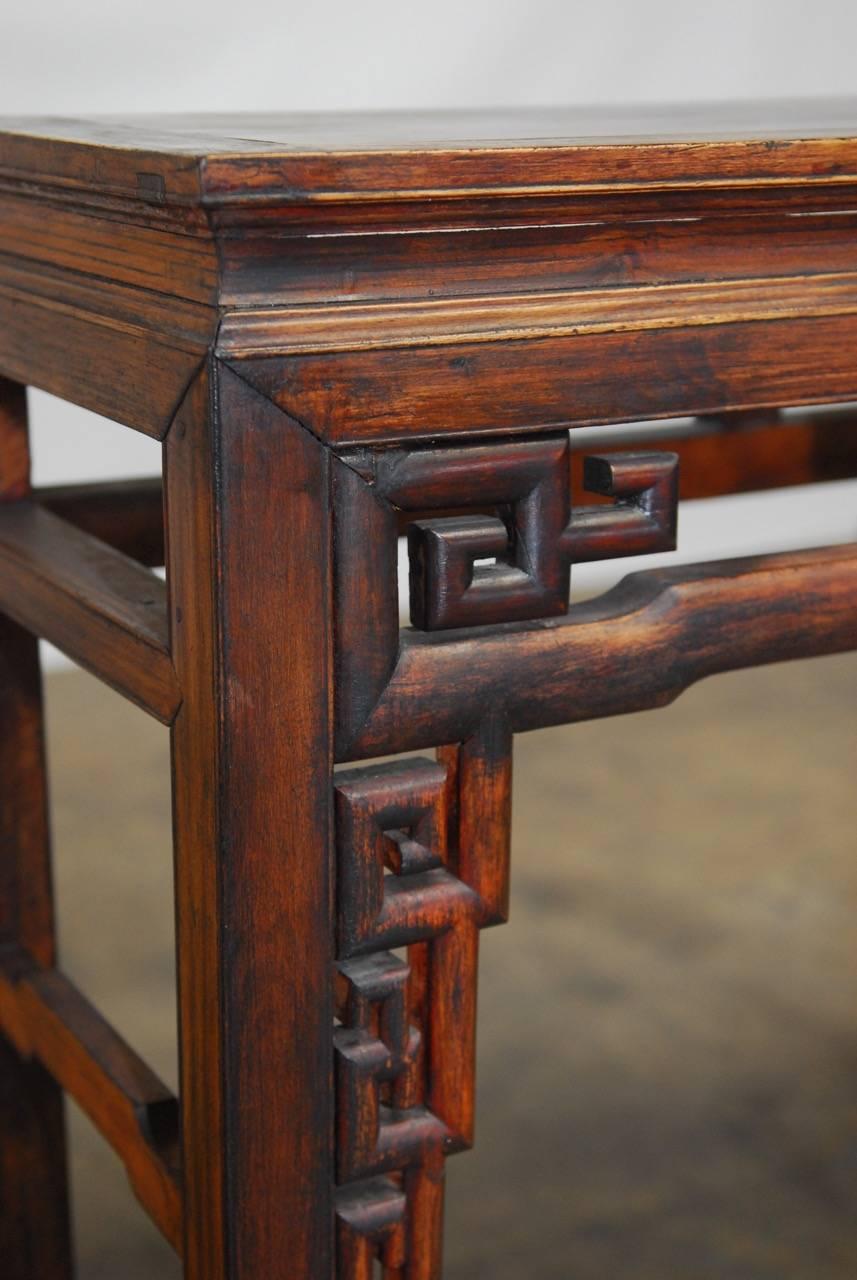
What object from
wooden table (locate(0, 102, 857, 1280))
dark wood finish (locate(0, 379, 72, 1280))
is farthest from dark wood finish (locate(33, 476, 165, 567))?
wooden table (locate(0, 102, 857, 1280))

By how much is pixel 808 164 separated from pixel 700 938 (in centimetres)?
126

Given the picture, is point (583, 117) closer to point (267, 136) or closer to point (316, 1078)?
point (267, 136)

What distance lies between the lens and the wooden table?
2.08 ft

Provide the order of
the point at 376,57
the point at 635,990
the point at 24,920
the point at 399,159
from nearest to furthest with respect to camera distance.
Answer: the point at 399,159, the point at 24,920, the point at 635,990, the point at 376,57

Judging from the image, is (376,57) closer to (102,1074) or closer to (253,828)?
(102,1074)

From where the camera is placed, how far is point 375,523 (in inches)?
26.6

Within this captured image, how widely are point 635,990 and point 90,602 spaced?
1.05 m

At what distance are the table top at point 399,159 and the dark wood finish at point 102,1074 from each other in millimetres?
472

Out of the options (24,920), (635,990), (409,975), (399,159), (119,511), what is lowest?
(635,990)

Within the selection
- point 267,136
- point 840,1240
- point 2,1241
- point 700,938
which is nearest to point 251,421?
point 267,136

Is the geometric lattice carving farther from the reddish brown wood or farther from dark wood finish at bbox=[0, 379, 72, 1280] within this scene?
dark wood finish at bbox=[0, 379, 72, 1280]

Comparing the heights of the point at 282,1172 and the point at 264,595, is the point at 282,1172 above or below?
below

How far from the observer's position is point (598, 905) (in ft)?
6.32

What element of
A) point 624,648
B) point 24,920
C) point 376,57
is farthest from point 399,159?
point 376,57
